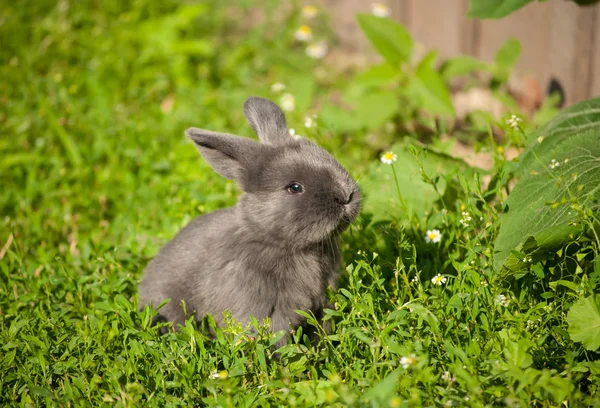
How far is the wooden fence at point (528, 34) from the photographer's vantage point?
481 cm

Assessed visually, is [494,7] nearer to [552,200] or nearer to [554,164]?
[554,164]

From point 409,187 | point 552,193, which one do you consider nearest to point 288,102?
point 409,187

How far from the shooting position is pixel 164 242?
4277mm

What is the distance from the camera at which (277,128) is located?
3.62m

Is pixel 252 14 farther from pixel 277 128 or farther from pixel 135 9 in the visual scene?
pixel 277 128

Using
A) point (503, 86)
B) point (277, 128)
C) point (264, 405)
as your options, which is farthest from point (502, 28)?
point (264, 405)

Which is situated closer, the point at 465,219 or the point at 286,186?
the point at 286,186

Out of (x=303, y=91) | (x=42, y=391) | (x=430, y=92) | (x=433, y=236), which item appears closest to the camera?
(x=42, y=391)

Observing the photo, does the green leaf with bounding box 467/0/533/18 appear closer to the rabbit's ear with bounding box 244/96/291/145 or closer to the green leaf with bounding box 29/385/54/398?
the rabbit's ear with bounding box 244/96/291/145

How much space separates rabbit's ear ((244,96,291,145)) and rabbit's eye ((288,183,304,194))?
16.9 inches

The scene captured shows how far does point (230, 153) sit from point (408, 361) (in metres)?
1.37

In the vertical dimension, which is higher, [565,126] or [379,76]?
[565,126]

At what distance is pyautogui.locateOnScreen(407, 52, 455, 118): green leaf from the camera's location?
4930mm

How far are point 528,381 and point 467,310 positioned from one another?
56 cm
